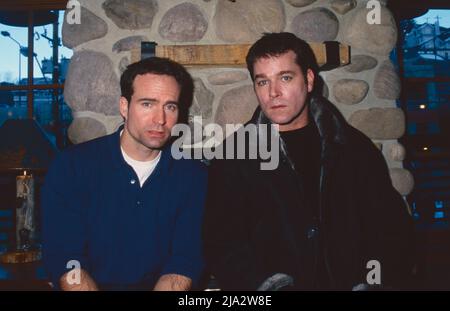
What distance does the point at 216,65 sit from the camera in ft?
6.47

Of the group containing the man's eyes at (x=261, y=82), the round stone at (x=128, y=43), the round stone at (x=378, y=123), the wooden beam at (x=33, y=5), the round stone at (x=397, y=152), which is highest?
the wooden beam at (x=33, y=5)

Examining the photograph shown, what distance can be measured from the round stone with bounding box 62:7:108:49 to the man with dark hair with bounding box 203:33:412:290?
979 mm

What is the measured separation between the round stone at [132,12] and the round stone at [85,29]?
94 mm

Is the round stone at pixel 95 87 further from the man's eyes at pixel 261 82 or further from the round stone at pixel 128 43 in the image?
the man's eyes at pixel 261 82

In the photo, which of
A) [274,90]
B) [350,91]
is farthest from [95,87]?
[350,91]

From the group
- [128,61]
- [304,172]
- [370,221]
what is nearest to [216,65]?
[128,61]

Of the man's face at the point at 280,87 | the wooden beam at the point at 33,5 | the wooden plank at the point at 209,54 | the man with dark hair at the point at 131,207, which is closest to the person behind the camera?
the man with dark hair at the point at 131,207

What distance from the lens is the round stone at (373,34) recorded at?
6.93 feet

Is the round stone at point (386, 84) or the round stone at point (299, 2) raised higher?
the round stone at point (299, 2)

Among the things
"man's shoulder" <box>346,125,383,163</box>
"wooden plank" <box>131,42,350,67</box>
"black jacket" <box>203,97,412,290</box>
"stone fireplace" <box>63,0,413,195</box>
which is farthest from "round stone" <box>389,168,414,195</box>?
"wooden plank" <box>131,42,350,67</box>

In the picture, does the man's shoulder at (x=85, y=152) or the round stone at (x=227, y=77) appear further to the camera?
the round stone at (x=227, y=77)

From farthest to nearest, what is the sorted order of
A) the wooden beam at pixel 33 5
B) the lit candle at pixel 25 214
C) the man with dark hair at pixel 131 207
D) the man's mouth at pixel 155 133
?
the wooden beam at pixel 33 5 < the lit candle at pixel 25 214 < the man's mouth at pixel 155 133 < the man with dark hair at pixel 131 207

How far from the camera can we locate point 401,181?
206 centimetres

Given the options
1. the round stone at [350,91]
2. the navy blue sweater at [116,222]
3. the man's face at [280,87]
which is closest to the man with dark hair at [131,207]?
the navy blue sweater at [116,222]
